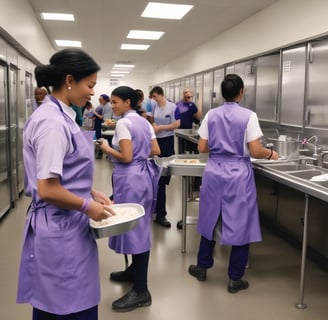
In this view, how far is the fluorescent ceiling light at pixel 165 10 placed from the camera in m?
5.29

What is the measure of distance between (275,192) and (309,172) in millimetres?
1025

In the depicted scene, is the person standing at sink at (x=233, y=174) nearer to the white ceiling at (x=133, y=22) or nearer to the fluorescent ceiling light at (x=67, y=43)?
the white ceiling at (x=133, y=22)

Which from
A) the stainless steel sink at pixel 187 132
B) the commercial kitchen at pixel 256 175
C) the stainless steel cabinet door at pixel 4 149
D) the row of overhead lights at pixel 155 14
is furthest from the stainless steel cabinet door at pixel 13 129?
the stainless steel sink at pixel 187 132

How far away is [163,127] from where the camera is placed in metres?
4.35

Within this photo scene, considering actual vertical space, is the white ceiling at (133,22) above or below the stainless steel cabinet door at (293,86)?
above

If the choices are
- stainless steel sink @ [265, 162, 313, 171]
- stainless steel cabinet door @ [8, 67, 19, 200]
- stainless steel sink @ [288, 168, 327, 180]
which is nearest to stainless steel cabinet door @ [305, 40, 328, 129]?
stainless steel sink @ [265, 162, 313, 171]

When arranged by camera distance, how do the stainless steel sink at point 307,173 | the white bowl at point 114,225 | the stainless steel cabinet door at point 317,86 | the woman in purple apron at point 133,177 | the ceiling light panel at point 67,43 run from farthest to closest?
the ceiling light panel at point 67,43, the stainless steel cabinet door at point 317,86, the stainless steel sink at point 307,173, the woman in purple apron at point 133,177, the white bowl at point 114,225

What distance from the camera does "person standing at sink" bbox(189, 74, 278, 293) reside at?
2.57 metres

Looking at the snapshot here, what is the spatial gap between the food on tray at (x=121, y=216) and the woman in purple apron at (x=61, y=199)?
0.05m

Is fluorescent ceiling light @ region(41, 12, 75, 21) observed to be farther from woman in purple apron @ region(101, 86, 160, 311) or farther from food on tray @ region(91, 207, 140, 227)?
food on tray @ region(91, 207, 140, 227)

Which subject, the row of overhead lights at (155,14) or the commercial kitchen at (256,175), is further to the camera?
the row of overhead lights at (155,14)

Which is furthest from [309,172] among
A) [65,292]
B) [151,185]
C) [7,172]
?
[7,172]

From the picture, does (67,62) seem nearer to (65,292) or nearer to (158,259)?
(65,292)

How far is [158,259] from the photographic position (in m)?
3.27
